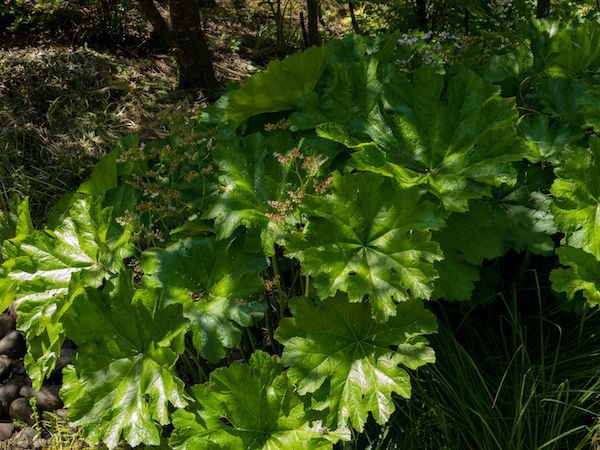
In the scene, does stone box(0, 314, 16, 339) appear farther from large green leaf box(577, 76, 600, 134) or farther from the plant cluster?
large green leaf box(577, 76, 600, 134)

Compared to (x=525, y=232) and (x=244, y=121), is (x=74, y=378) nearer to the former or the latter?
(x=244, y=121)

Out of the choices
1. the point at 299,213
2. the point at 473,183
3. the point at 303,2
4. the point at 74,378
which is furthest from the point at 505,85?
the point at 303,2


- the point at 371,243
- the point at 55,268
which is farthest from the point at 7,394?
the point at 371,243

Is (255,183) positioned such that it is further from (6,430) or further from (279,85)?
(6,430)

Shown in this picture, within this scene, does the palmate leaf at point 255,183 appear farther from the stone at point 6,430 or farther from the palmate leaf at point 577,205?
the stone at point 6,430

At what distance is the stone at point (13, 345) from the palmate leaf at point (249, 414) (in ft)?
4.64

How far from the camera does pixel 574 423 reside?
228 centimetres

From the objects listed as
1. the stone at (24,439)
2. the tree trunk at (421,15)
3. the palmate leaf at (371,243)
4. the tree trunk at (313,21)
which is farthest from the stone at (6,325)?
the tree trunk at (421,15)

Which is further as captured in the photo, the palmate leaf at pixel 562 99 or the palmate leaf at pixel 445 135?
the palmate leaf at pixel 562 99

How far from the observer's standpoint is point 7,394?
284 centimetres

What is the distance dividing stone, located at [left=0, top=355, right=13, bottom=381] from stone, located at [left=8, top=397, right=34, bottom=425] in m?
0.20

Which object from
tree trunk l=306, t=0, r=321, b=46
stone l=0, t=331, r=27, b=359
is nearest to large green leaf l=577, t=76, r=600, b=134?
stone l=0, t=331, r=27, b=359

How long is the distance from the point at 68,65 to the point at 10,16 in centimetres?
86

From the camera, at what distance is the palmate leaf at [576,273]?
202 centimetres
